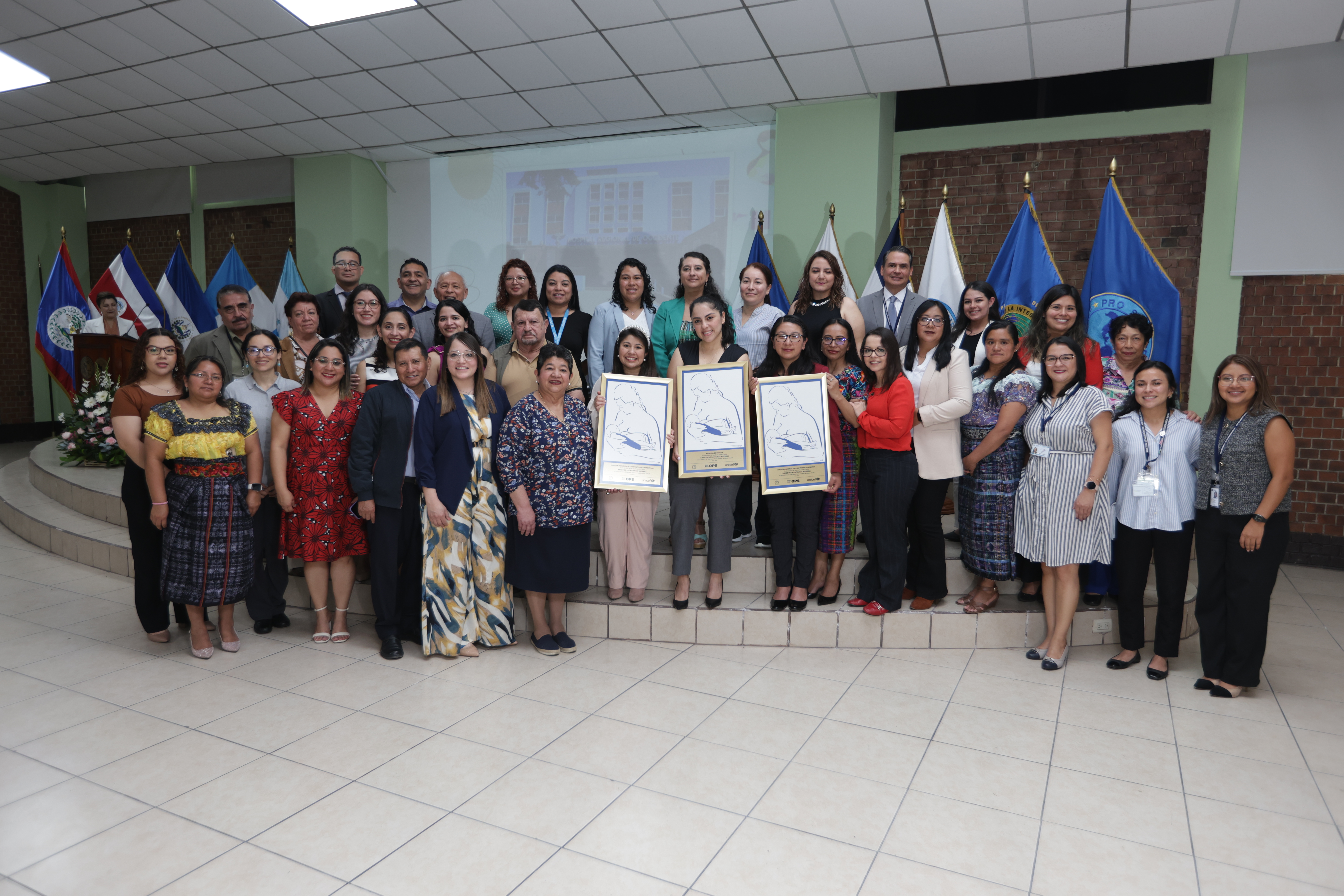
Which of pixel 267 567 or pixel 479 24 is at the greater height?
pixel 479 24

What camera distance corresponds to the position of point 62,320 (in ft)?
25.1

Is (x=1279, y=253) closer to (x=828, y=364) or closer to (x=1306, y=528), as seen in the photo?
(x=1306, y=528)

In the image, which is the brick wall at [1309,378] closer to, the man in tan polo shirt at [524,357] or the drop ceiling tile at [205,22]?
the man in tan polo shirt at [524,357]

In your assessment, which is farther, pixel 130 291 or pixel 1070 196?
pixel 130 291

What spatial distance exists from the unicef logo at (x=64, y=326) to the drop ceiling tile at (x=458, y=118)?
422 cm

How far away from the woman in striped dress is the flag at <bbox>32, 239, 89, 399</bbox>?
27.0ft

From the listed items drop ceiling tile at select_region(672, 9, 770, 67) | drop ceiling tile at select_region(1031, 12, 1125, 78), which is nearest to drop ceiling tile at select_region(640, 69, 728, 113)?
drop ceiling tile at select_region(672, 9, 770, 67)

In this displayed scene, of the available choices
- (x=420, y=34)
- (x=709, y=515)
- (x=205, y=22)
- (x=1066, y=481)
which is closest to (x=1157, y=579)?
(x=1066, y=481)

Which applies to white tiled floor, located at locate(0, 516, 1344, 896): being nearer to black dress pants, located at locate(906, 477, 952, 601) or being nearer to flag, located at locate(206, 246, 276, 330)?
black dress pants, located at locate(906, 477, 952, 601)

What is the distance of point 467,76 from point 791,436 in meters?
4.54

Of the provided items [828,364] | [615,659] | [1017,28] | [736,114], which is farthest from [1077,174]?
[615,659]

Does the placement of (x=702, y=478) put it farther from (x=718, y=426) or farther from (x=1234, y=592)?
(x=1234, y=592)

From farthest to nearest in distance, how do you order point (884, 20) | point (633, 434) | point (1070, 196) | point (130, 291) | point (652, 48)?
point (130, 291)
point (1070, 196)
point (652, 48)
point (884, 20)
point (633, 434)

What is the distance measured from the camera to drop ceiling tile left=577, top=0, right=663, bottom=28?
5160 mm
